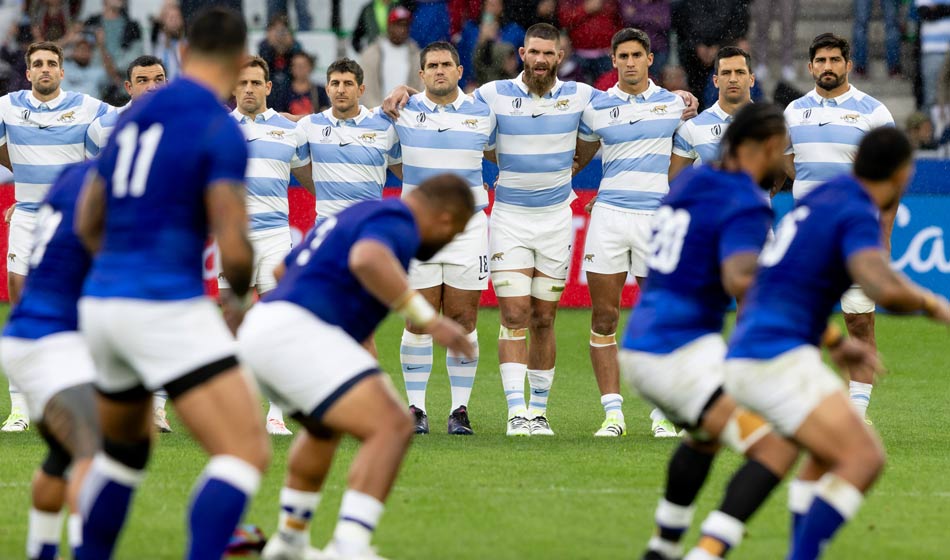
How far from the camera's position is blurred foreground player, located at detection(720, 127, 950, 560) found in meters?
5.61

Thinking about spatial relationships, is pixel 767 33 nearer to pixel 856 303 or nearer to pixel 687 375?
pixel 856 303

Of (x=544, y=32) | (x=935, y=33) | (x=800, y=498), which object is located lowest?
(x=935, y=33)

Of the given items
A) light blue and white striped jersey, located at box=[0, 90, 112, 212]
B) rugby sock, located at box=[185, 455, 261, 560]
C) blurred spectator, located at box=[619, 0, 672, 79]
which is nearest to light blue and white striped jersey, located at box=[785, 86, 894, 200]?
light blue and white striped jersey, located at box=[0, 90, 112, 212]

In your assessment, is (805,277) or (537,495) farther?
(537,495)

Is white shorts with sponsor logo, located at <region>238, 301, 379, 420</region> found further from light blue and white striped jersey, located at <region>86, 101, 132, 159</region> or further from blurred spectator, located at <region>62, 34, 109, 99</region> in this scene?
blurred spectator, located at <region>62, 34, 109, 99</region>

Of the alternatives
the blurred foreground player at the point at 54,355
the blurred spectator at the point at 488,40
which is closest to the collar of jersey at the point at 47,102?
the blurred foreground player at the point at 54,355

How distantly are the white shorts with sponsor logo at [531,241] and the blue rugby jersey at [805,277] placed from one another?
477 centimetres

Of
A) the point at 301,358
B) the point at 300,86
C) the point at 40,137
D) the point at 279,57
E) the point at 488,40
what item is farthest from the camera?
the point at 279,57

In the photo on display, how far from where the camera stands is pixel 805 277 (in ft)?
19.1

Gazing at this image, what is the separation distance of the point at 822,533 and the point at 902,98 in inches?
665

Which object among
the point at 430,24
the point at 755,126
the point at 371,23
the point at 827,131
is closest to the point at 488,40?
the point at 430,24

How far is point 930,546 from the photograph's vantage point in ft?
23.5

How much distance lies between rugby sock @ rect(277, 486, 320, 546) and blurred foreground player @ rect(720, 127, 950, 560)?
5.90 feet

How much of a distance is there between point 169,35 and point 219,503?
14.9m
